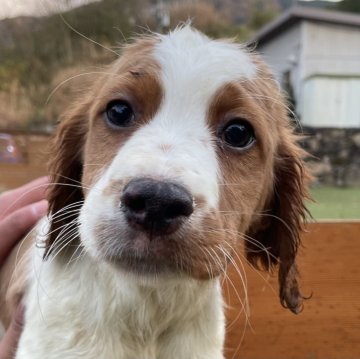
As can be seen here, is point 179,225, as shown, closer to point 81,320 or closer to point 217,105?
point 217,105

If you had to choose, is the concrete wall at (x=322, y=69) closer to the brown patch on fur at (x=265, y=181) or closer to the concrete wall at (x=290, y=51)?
the concrete wall at (x=290, y=51)

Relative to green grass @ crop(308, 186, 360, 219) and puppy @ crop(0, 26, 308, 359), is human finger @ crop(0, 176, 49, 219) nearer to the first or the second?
puppy @ crop(0, 26, 308, 359)

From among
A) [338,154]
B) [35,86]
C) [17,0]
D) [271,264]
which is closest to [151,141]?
[271,264]

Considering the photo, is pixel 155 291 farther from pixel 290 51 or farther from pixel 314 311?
pixel 290 51

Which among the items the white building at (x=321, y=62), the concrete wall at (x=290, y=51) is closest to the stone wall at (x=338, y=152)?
the white building at (x=321, y=62)

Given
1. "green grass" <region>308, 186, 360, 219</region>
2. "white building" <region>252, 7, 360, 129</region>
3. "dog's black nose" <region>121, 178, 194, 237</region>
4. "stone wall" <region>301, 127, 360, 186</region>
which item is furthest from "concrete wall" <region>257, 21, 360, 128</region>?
"dog's black nose" <region>121, 178, 194, 237</region>
